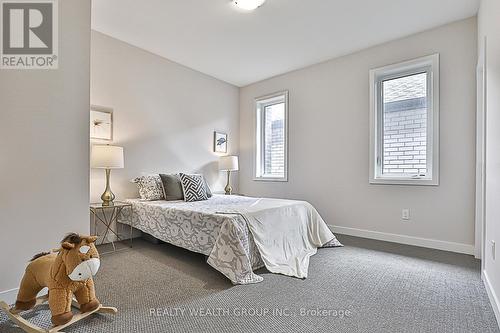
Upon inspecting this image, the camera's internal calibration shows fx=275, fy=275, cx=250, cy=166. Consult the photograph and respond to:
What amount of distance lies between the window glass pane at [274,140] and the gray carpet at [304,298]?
7.59ft

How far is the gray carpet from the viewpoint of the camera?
1.65 meters

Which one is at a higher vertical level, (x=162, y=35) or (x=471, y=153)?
(x=162, y=35)

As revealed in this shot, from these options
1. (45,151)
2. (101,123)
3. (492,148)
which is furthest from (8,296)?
(492,148)

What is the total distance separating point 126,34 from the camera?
3518 mm

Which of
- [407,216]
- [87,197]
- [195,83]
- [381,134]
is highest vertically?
[195,83]

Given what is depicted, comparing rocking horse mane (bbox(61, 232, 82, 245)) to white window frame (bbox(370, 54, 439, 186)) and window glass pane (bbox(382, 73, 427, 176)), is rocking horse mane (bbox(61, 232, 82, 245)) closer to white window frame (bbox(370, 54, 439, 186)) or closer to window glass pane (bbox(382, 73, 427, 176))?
white window frame (bbox(370, 54, 439, 186))

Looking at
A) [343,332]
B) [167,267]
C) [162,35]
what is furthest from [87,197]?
[162,35]

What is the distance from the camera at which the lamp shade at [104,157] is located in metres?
3.14

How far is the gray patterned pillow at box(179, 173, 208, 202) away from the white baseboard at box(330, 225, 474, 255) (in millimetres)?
1982

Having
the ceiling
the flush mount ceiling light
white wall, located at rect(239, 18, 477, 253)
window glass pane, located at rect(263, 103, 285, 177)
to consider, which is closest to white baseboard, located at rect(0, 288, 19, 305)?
the ceiling

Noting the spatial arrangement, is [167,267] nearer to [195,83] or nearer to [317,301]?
[317,301]

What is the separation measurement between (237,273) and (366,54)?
333cm

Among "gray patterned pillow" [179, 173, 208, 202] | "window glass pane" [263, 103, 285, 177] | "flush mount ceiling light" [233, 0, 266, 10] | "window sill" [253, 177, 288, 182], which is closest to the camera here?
"flush mount ceiling light" [233, 0, 266, 10]

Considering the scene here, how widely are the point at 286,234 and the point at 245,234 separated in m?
0.61
